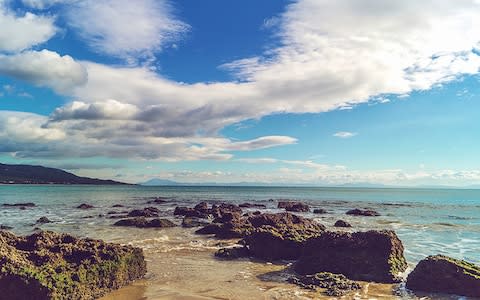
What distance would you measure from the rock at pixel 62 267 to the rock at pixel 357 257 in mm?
7347

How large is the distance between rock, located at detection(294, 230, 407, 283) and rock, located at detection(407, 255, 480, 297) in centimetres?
102

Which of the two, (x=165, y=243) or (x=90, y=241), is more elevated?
(x=90, y=241)

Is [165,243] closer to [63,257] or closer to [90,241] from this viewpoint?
[90,241]

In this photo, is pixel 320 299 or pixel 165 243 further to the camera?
pixel 165 243

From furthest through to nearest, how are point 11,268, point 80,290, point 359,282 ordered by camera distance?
point 359,282 < point 80,290 < point 11,268

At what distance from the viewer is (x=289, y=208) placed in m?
56.9

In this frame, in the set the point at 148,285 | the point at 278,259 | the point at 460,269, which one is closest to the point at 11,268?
the point at 148,285

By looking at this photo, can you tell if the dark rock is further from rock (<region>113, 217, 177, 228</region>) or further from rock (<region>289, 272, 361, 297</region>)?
rock (<region>289, 272, 361, 297</region>)

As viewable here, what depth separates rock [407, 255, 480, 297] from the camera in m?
13.3

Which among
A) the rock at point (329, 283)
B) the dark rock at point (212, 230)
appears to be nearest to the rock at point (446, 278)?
the rock at point (329, 283)

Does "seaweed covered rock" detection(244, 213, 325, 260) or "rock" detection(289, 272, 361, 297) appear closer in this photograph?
"rock" detection(289, 272, 361, 297)

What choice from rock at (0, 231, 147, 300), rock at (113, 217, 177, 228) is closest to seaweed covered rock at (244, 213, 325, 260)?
rock at (0, 231, 147, 300)

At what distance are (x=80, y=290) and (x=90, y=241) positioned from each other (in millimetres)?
3175

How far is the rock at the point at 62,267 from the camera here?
10977 mm
